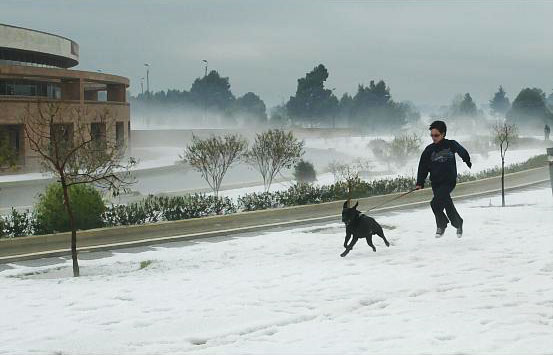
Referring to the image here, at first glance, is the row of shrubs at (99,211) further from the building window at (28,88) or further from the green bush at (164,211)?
the building window at (28,88)

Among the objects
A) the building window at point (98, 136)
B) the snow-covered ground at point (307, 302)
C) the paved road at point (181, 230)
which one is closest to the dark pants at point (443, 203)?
the snow-covered ground at point (307, 302)

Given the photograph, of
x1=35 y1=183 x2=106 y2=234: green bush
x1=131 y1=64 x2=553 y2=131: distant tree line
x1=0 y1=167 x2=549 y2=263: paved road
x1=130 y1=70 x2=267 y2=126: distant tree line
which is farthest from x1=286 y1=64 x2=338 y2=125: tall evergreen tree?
x1=35 y1=183 x2=106 y2=234: green bush

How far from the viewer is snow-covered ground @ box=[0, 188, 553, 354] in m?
5.65

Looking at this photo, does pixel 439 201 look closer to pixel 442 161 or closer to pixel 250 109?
pixel 442 161

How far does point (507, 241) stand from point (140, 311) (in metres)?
6.41

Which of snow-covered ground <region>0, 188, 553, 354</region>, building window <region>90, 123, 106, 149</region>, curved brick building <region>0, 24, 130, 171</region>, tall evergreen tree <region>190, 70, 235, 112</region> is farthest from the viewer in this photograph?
tall evergreen tree <region>190, 70, 235, 112</region>

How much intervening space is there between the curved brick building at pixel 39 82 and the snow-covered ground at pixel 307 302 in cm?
2945

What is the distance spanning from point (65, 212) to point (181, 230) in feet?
9.06

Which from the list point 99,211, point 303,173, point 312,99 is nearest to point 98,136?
point 99,211

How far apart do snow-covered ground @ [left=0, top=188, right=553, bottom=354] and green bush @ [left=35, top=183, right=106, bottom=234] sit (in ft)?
10.7

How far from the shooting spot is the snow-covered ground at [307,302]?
18.5ft

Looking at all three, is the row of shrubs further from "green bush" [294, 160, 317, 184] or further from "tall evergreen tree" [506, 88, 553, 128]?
"tall evergreen tree" [506, 88, 553, 128]

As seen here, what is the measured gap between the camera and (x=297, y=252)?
1109 cm

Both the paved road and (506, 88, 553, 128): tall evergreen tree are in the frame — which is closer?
the paved road
